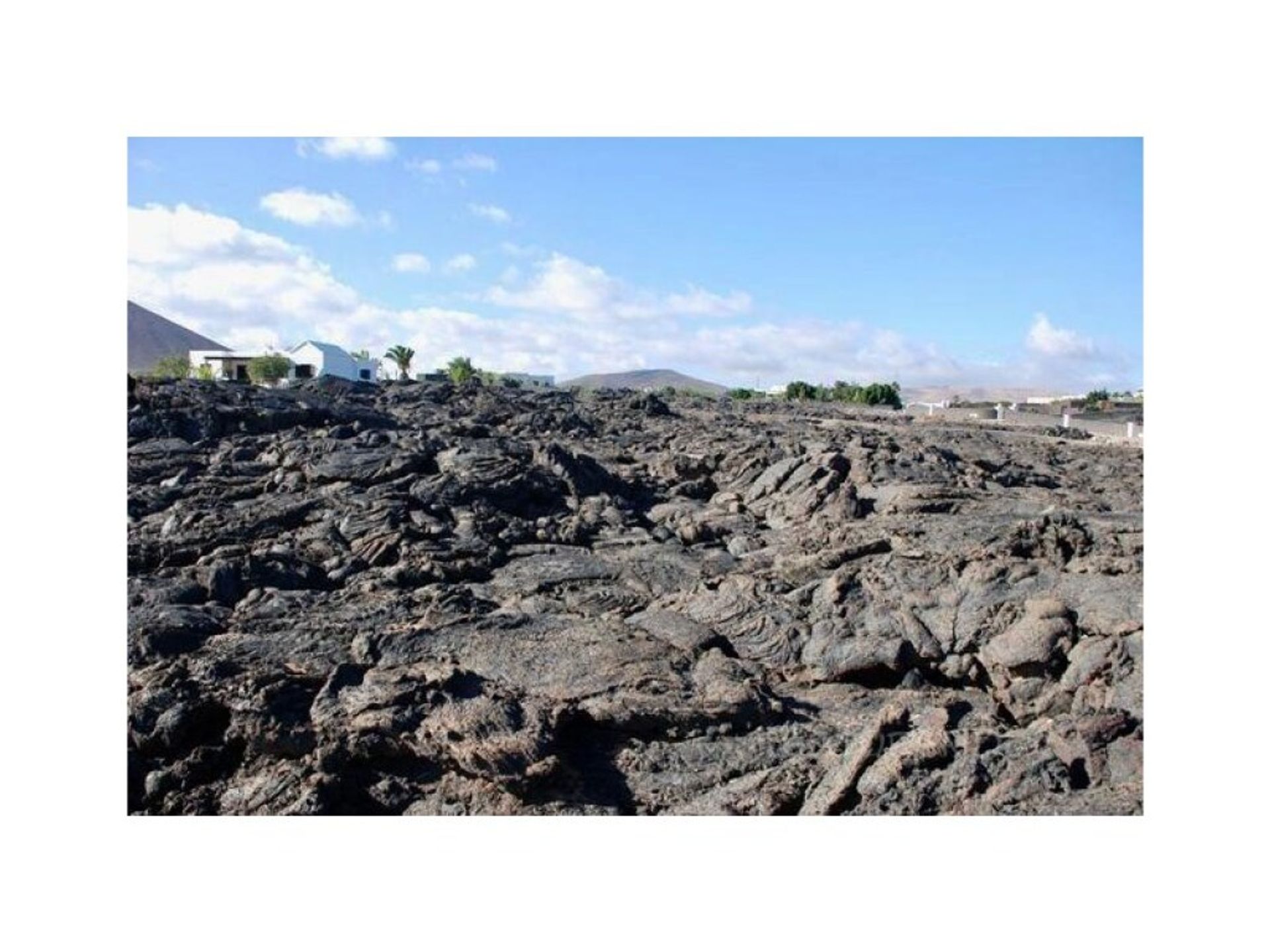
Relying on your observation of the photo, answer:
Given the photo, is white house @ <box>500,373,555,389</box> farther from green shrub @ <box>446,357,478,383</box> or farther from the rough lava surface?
the rough lava surface

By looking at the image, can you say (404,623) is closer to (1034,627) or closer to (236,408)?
(1034,627)

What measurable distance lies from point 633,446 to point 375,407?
1149 centimetres

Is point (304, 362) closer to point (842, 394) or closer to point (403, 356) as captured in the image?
point (403, 356)

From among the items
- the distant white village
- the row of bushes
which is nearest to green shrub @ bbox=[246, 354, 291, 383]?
→ the distant white village

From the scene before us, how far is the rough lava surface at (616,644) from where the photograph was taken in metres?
7.89

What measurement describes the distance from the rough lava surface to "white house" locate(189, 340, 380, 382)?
63814 millimetres

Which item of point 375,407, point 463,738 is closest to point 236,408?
point 375,407

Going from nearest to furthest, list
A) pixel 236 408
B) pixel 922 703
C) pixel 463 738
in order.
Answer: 1. pixel 463 738
2. pixel 922 703
3. pixel 236 408

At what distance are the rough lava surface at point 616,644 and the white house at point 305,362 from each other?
63814 mm

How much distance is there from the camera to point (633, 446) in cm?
2825

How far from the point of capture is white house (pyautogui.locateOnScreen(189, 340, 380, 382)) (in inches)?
3073

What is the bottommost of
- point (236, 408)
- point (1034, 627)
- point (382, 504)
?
point (1034, 627)

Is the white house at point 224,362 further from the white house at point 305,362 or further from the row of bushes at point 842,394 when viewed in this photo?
the row of bushes at point 842,394

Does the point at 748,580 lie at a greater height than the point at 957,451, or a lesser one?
lesser
